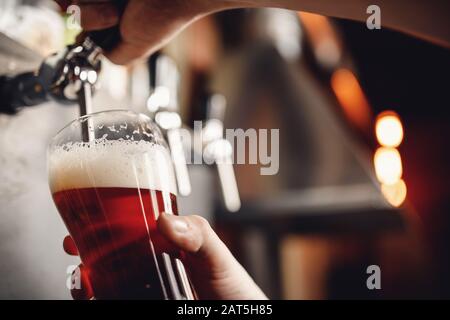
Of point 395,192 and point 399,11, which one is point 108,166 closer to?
point 399,11

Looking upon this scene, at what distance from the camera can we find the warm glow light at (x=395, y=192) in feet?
7.20

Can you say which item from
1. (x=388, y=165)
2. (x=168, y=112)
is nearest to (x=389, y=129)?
(x=388, y=165)

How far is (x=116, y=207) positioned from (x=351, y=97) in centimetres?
213

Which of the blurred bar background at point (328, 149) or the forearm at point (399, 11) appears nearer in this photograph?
the forearm at point (399, 11)

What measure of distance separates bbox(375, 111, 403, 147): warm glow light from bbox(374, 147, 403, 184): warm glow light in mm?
44

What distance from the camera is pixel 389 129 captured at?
2.54 metres

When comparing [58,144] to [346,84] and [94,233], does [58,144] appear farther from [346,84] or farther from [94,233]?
[346,84]

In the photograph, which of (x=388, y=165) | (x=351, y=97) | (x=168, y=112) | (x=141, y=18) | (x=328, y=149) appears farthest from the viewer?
(x=328, y=149)

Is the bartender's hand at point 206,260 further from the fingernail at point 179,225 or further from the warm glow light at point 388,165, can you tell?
Answer: the warm glow light at point 388,165

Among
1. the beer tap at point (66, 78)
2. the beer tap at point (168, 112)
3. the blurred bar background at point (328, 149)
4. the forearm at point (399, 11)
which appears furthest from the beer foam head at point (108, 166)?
the blurred bar background at point (328, 149)

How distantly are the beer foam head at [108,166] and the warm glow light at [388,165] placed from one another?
1887 mm

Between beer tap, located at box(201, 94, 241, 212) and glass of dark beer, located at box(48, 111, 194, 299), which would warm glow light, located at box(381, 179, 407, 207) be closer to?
beer tap, located at box(201, 94, 241, 212)

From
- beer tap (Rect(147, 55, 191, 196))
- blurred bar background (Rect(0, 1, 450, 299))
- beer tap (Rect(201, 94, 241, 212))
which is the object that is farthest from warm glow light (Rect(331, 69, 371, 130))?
beer tap (Rect(147, 55, 191, 196))

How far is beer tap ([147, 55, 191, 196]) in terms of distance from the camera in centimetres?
125
